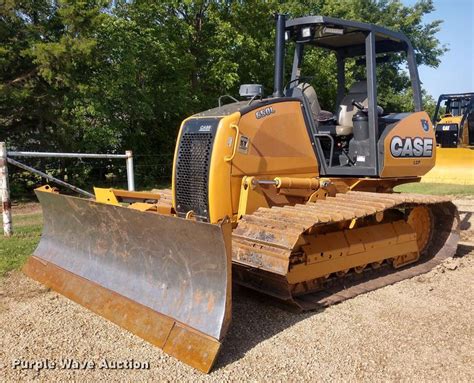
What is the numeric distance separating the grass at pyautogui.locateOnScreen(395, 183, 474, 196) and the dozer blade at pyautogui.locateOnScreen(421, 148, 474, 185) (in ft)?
1.02

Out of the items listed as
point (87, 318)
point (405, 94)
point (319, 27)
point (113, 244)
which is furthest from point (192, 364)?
point (405, 94)

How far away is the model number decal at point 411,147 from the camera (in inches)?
232

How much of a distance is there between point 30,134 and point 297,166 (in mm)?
9676

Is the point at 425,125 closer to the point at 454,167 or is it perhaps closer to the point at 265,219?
the point at 265,219

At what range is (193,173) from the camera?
505cm

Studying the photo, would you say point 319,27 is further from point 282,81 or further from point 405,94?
point 405,94

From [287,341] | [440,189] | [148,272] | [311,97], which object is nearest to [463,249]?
[311,97]

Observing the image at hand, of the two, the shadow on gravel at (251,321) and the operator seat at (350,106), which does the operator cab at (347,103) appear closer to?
the operator seat at (350,106)

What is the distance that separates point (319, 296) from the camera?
489cm

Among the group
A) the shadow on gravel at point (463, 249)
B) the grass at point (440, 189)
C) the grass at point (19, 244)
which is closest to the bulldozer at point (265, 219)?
the grass at point (19, 244)

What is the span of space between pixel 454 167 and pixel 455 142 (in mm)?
3266

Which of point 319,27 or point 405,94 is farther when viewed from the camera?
point 405,94

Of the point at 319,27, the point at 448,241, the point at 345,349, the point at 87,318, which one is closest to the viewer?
the point at 345,349

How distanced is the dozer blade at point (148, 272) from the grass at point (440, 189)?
390 inches
